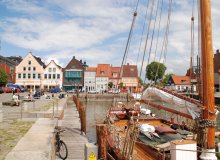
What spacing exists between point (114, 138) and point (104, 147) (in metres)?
1.60

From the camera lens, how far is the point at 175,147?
25.4 feet

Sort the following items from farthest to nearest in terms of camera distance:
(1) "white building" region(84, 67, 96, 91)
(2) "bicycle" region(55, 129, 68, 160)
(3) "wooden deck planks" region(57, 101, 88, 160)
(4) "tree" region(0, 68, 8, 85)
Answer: (1) "white building" region(84, 67, 96, 91), (4) "tree" region(0, 68, 8, 85), (3) "wooden deck planks" region(57, 101, 88, 160), (2) "bicycle" region(55, 129, 68, 160)

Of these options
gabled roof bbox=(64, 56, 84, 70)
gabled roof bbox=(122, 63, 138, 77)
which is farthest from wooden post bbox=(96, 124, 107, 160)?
gabled roof bbox=(122, 63, 138, 77)

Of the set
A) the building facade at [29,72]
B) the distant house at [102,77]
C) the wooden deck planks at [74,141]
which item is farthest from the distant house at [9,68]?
the wooden deck planks at [74,141]

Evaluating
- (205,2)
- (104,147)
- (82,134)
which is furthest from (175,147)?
(82,134)

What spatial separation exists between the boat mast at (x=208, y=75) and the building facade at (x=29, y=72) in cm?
8581

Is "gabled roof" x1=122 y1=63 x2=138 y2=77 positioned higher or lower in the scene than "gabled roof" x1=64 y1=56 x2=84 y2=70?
lower

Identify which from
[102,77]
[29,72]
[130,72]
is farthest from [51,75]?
[130,72]

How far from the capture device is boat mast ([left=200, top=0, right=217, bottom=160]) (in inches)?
296


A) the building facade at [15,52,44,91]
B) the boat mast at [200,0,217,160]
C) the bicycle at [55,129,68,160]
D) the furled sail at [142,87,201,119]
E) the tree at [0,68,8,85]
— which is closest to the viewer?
the boat mast at [200,0,217,160]

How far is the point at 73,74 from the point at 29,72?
1378 centimetres

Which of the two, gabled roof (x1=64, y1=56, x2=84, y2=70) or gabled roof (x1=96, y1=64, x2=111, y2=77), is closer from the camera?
gabled roof (x1=64, y1=56, x2=84, y2=70)

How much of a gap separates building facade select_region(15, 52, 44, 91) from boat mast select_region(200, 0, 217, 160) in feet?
282

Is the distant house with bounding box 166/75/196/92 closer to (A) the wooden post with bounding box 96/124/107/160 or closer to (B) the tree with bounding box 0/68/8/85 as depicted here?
(B) the tree with bounding box 0/68/8/85
